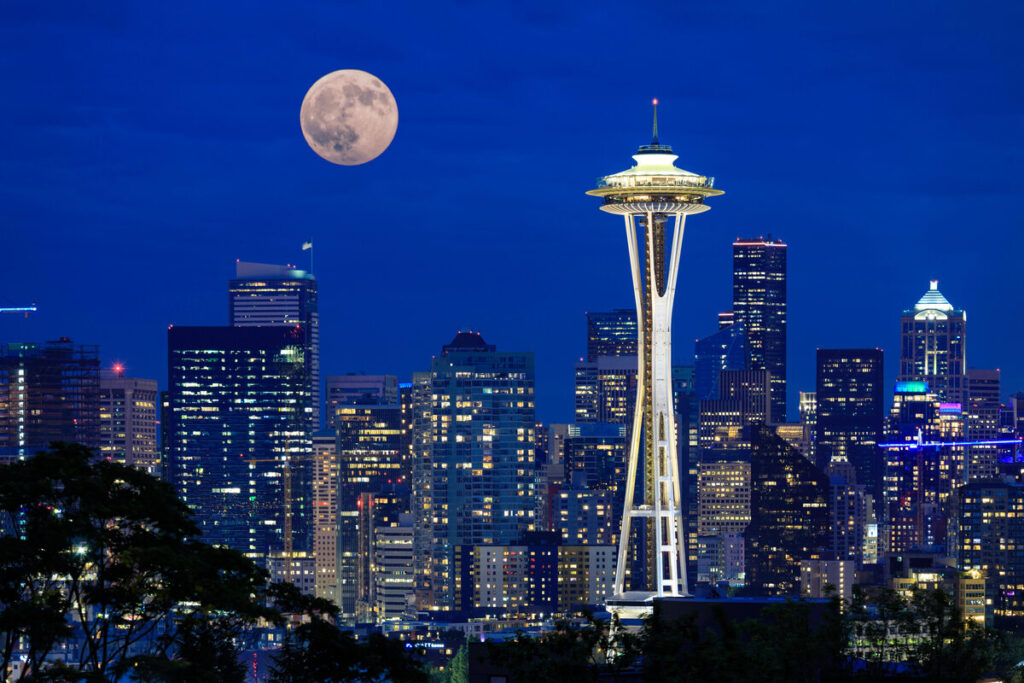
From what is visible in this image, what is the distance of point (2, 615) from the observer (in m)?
36.0

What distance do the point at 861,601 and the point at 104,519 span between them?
809 inches

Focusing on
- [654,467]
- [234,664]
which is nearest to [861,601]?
[234,664]

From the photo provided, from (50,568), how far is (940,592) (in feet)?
75.5

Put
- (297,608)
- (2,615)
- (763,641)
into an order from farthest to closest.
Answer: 1. (763,641)
2. (297,608)
3. (2,615)

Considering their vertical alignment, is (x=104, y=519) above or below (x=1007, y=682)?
above

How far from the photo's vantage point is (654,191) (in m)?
155

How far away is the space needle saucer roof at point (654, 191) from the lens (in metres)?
155

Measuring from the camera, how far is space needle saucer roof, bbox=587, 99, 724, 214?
155 meters

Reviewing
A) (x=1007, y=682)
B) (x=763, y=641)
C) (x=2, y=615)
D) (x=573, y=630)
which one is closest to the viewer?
(x=2, y=615)

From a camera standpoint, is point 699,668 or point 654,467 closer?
point 699,668

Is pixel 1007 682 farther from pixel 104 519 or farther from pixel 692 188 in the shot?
pixel 692 188

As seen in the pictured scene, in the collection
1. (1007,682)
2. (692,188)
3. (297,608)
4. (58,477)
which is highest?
(692,188)

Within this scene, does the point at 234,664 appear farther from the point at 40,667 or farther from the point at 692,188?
the point at 692,188

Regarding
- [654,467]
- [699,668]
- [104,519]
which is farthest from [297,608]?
[654,467]
